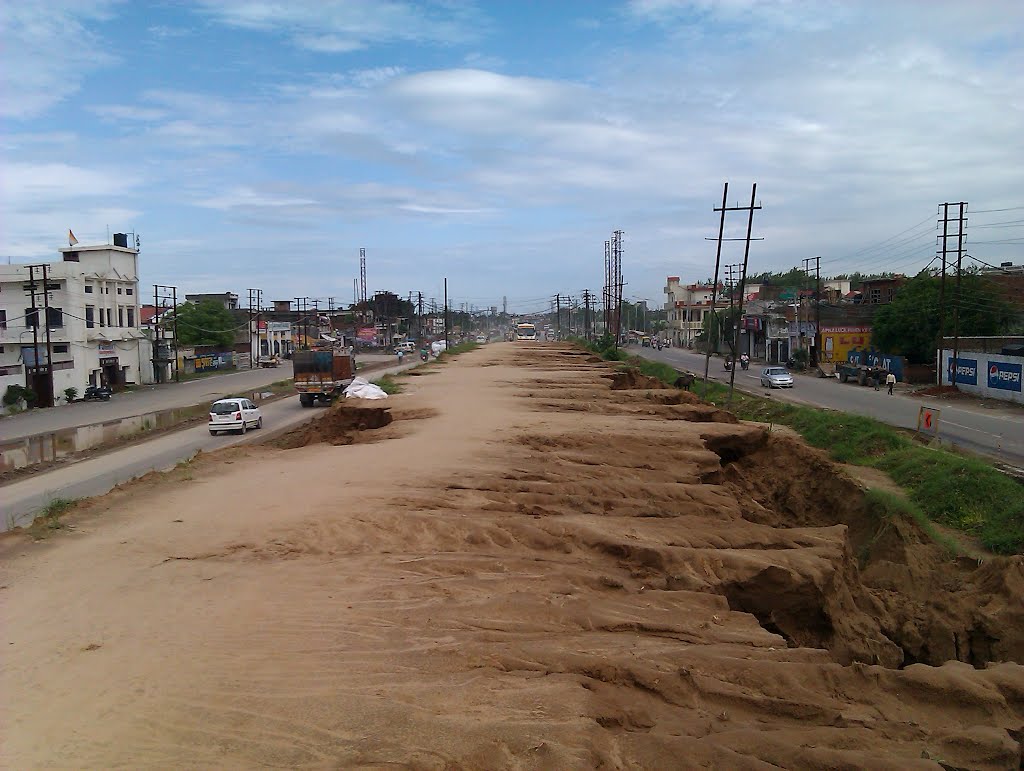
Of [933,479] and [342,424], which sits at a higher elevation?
[342,424]

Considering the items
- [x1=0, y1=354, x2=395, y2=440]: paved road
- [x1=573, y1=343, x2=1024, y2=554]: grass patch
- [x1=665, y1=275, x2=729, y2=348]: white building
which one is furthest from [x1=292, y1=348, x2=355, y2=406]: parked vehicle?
[x1=665, y1=275, x2=729, y2=348]: white building

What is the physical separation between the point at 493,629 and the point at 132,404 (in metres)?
43.6

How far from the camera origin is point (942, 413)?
102 ft

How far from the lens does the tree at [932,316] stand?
4509 cm

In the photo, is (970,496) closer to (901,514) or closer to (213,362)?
(901,514)

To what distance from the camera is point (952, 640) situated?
994 cm

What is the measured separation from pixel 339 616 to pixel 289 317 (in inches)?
4177

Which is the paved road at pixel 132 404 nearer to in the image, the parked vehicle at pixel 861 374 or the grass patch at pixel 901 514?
the grass patch at pixel 901 514

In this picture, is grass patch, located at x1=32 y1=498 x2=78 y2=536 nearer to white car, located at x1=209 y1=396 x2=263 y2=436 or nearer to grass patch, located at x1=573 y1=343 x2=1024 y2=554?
grass patch, located at x1=573 y1=343 x2=1024 y2=554

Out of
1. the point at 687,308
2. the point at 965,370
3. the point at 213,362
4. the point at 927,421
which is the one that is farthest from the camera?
the point at 687,308

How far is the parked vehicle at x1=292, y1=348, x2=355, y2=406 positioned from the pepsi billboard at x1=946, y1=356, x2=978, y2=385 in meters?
30.6

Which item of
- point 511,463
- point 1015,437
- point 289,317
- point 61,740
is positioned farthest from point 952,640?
point 289,317

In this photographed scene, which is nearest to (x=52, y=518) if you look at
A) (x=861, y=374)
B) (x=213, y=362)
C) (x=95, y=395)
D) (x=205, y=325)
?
(x=95, y=395)

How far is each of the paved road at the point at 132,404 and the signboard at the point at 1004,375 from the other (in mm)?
40906
